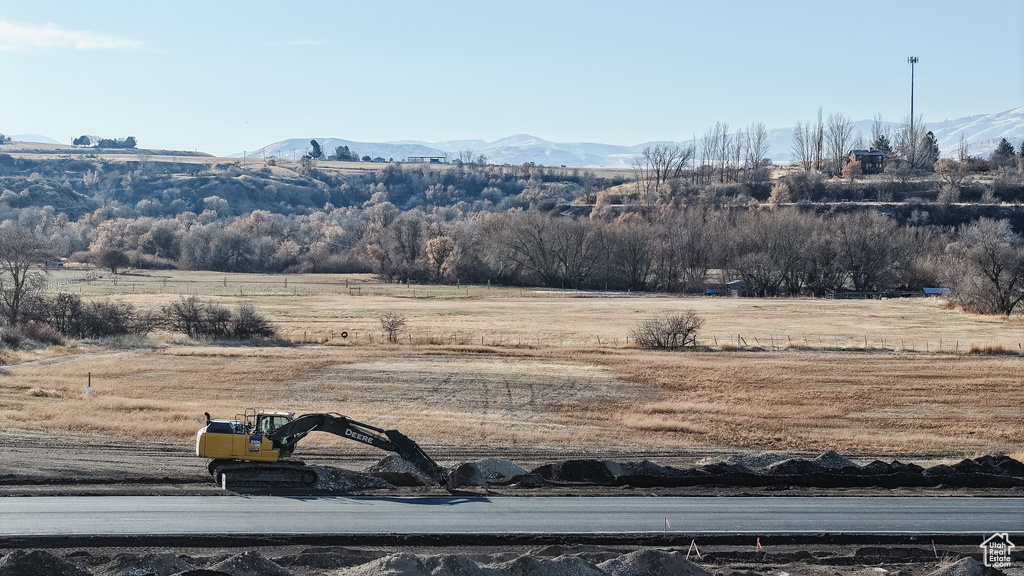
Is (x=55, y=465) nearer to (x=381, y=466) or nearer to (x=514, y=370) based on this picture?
(x=381, y=466)

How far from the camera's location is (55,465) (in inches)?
912

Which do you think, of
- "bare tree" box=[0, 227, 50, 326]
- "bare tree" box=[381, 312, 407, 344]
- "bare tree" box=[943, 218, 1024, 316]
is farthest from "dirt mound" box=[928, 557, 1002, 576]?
"bare tree" box=[943, 218, 1024, 316]

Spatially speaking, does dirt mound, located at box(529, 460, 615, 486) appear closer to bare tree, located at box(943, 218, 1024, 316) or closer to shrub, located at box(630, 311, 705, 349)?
shrub, located at box(630, 311, 705, 349)

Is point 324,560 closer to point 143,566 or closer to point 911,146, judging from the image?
point 143,566

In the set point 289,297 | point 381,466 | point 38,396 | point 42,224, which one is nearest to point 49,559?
point 381,466

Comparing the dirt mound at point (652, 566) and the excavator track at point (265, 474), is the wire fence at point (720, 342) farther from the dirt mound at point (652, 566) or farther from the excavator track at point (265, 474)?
the dirt mound at point (652, 566)

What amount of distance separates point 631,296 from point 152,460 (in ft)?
247

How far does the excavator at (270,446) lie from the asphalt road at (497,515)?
72cm

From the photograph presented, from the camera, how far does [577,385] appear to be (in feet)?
133

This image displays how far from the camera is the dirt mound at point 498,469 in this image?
22969 mm

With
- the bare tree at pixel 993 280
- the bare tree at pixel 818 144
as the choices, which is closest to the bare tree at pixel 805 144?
the bare tree at pixel 818 144

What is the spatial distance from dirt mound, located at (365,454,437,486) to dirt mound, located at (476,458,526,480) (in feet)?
4.68

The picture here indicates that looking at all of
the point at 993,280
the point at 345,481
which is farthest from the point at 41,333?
the point at 993,280

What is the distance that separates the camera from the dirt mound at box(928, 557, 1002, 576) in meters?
15.1
